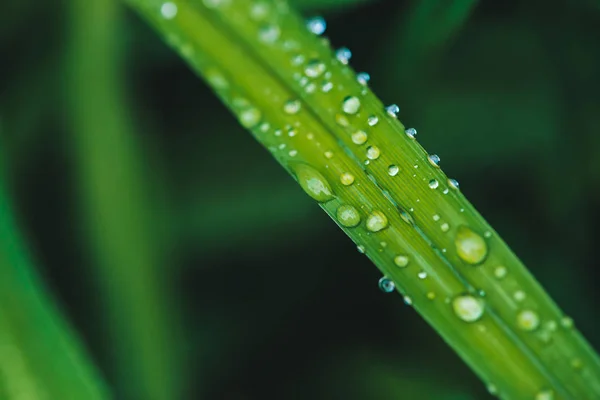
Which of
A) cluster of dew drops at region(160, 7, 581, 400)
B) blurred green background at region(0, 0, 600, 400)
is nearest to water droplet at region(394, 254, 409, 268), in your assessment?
cluster of dew drops at region(160, 7, 581, 400)

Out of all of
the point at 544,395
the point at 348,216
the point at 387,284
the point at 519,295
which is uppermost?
the point at 348,216

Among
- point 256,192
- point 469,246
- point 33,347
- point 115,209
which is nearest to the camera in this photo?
point 469,246

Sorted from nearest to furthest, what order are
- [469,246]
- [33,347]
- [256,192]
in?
[469,246] → [33,347] → [256,192]

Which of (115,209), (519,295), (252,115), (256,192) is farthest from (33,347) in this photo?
(519,295)

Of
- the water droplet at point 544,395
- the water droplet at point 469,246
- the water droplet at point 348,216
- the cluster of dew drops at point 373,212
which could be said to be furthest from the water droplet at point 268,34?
the water droplet at point 544,395

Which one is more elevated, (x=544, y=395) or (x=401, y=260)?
(x=401, y=260)

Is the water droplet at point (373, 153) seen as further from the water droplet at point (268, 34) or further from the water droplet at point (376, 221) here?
the water droplet at point (268, 34)

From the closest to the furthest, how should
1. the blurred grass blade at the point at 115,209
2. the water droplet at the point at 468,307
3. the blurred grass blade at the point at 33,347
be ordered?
the water droplet at the point at 468,307 → the blurred grass blade at the point at 33,347 → the blurred grass blade at the point at 115,209

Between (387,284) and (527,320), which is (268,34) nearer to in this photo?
(387,284)
